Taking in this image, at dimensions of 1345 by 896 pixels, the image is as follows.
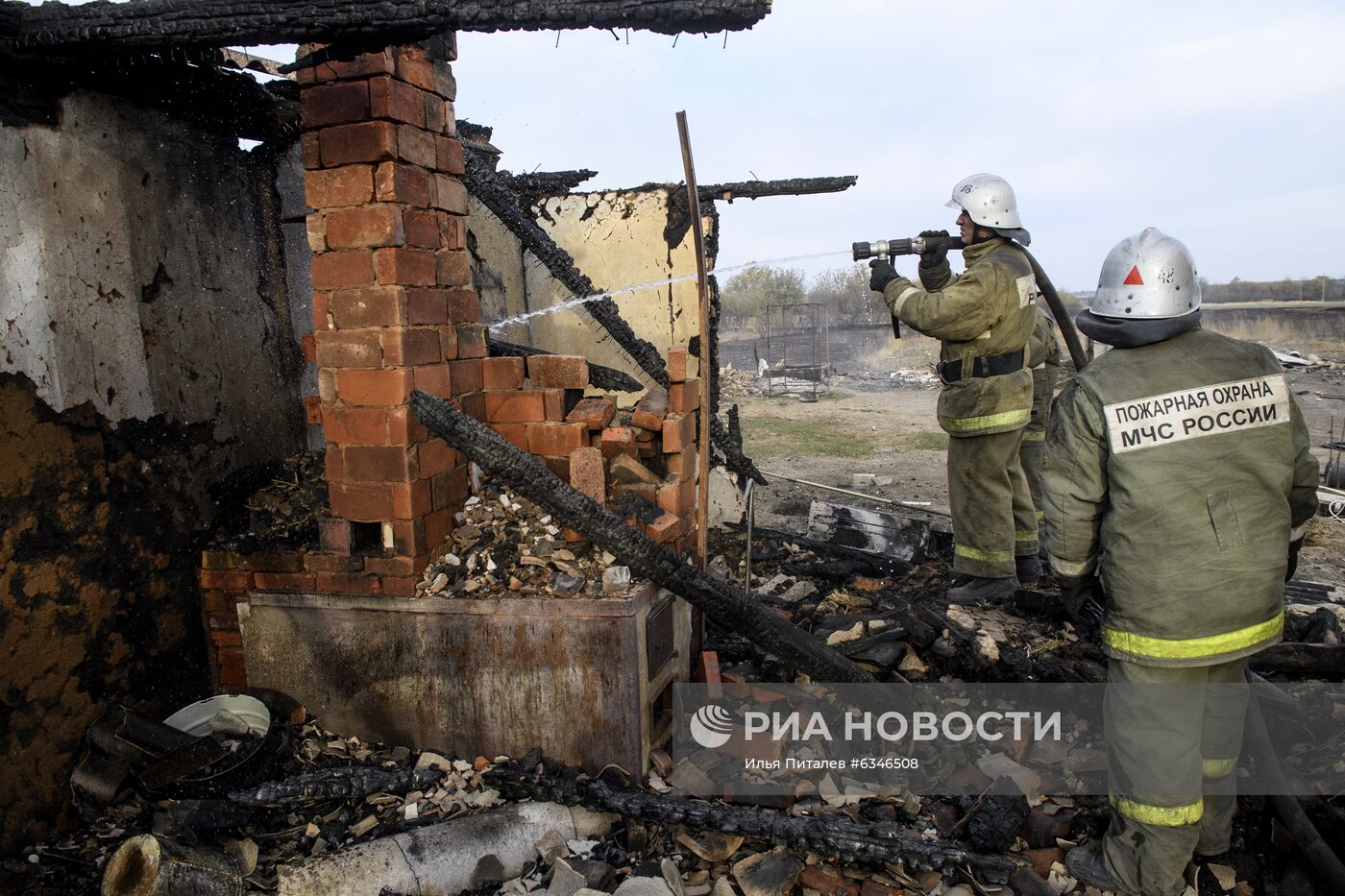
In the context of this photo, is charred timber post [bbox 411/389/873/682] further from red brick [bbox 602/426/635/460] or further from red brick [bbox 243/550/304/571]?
red brick [bbox 243/550/304/571]

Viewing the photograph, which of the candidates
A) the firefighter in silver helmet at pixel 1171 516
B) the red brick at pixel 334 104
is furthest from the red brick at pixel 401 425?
the firefighter in silver helmet at pixel 1171 516

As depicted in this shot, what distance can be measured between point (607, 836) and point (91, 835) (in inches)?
73.6

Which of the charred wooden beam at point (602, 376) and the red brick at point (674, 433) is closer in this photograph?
the red brick at point (674, 433)

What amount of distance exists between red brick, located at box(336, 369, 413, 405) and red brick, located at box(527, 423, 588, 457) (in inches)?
22.5

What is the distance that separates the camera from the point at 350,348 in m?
2.83

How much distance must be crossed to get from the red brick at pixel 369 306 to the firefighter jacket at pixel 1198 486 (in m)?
2.42

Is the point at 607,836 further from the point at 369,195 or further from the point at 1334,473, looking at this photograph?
the point at 1334,473

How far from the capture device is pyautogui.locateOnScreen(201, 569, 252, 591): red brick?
316cm

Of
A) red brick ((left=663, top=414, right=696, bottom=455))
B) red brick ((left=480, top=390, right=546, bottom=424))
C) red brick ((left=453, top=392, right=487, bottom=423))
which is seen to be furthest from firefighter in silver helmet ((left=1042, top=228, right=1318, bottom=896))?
red brick ((left=453, top=392, right=487, bottom=423))

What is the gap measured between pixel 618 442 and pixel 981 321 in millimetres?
2224

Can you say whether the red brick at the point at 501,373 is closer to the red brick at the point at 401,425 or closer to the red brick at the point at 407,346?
the red brick at the point at 407,346

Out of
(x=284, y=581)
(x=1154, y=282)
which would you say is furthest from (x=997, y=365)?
(x=284, y=581)

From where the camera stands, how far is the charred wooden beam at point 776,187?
5.85 metres

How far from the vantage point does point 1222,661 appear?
2434mm
